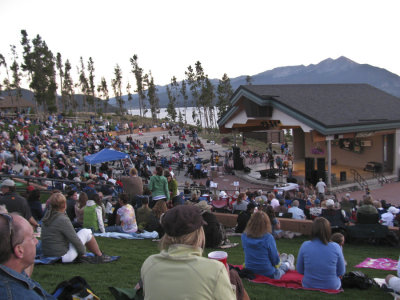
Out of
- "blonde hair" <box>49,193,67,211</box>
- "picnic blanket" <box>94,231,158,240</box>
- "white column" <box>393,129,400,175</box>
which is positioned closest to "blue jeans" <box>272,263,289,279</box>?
"blonde hair" <box>49,193,67,211</box>

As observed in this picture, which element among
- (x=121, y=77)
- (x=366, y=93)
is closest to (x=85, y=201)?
(x=366, y=93)

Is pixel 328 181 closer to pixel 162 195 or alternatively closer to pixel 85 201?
pixel 162 195

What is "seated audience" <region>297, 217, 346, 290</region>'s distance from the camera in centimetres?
445

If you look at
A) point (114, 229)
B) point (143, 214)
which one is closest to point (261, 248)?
point (143, 214)

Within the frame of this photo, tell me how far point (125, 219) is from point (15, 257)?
6110mm

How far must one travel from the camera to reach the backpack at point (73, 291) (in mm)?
3156

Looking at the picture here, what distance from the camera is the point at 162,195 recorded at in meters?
9.52

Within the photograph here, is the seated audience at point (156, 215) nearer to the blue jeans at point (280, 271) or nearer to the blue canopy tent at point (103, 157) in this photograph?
the blue jeans at point (280, 271)

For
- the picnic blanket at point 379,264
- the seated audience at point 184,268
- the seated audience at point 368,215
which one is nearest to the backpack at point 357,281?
the picnic blanket at point 379,264

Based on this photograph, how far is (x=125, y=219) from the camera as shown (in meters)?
8.05

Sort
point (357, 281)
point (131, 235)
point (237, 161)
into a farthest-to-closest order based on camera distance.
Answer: point (237, 161) < point (131, 235) < point (357, 281)

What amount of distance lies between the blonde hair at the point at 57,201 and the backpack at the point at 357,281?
4.15 m

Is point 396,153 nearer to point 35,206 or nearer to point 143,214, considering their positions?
point 143,214

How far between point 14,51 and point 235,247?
73.4 meters
